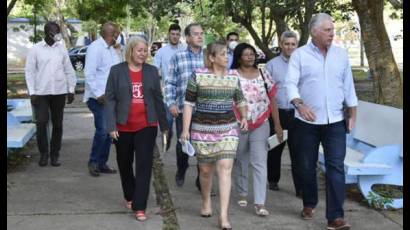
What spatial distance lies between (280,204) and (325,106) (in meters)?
1.35

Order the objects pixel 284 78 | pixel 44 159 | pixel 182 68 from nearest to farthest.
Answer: pixel 284 78 → pixel 182 68 → pixel 44 159

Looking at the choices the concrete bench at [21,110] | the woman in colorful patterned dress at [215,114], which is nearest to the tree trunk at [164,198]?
the woman in colorful patterned dress at [215,114]

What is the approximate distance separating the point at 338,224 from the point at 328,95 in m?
1.04

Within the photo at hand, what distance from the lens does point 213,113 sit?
17.6 ft

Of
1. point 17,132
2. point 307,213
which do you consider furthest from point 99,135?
point 307,213

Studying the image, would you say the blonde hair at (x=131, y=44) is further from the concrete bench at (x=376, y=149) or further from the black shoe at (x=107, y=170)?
the black shoe at (x=107, y=170)

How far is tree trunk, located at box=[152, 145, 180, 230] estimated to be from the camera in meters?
5.51

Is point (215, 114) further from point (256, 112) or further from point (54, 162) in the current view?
point (54, 162)

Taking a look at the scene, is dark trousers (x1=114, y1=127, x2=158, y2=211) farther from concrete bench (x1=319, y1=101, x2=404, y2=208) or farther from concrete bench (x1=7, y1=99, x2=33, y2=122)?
concrete bench (x1=7, y1=99, x2=33, y2=122)

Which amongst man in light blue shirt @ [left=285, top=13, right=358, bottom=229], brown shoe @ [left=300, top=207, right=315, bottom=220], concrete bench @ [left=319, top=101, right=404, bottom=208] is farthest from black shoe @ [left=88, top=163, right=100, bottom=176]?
man in light blue shirt @ [left=285, top=13, right=358, bottom=229]

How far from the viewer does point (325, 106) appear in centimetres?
525

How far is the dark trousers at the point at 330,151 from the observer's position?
527 centimetres

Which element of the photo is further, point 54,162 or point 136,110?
point 54,162

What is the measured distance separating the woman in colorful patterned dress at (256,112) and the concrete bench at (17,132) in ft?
9.47
